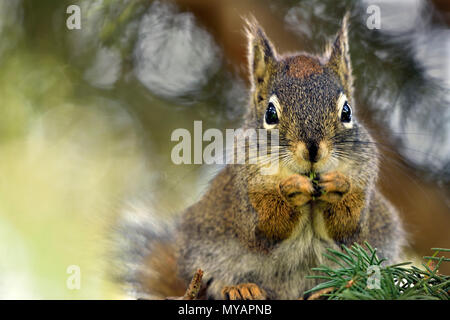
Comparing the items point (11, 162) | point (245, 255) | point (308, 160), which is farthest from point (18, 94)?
point (308, 160)

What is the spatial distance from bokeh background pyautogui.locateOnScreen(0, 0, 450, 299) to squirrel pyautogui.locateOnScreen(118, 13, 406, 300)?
21 centimetres

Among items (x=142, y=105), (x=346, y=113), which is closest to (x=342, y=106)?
(x=346, y=113)

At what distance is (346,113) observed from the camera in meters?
1.32

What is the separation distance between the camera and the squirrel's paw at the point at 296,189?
126 cm

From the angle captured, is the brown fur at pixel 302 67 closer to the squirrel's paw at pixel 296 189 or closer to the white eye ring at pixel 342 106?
the white eye ring at pixel 342 106

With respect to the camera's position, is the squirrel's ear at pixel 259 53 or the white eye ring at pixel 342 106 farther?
the squirrel's ear at pixel 259 53

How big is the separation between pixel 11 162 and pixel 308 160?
1300 millimetres

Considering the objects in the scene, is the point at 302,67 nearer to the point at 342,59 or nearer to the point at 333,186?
the point at 342,59

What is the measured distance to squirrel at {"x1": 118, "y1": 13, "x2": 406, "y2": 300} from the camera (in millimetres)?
1270

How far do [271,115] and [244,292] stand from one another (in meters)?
0.51

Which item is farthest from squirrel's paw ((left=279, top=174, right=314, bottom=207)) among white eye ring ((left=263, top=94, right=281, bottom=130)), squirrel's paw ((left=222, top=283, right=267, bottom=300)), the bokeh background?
the bokeh background

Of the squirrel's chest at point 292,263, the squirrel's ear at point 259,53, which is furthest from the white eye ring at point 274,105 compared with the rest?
the squirrel's chest at point 292,263

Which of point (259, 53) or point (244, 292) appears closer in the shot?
point (244, 292)
